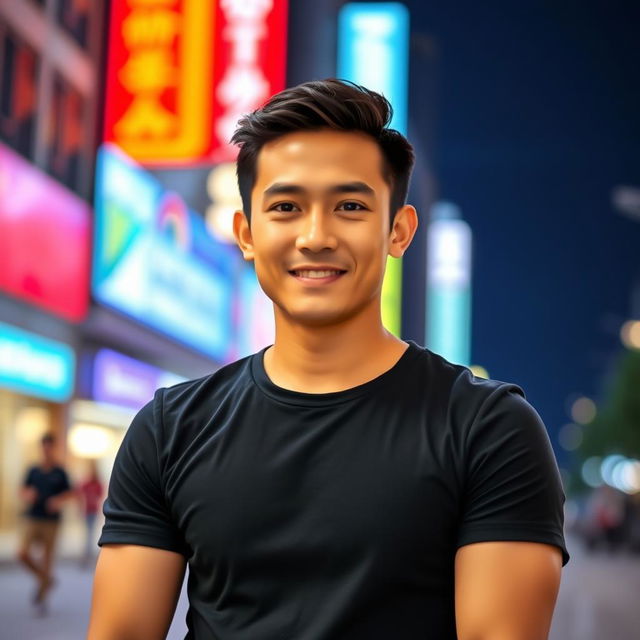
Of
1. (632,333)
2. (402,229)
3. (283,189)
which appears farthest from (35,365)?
(632,333)

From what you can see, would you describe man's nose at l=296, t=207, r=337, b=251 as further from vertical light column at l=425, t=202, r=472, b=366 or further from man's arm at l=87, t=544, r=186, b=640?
vertical light column at l=425, t=202, r=472, b=366

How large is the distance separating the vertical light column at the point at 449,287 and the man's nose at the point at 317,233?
70.8 metres

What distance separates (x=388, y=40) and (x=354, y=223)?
36.5 m

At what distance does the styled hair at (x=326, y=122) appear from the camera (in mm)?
2244

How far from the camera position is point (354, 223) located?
224cm

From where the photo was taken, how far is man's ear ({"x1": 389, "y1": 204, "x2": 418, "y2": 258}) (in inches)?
93.9

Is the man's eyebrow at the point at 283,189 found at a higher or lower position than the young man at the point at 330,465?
higher

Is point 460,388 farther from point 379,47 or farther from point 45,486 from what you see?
point 379,47

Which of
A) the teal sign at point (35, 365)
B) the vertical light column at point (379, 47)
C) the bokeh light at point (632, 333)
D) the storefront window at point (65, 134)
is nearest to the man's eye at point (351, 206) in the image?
the teal sign at point (35, 365)

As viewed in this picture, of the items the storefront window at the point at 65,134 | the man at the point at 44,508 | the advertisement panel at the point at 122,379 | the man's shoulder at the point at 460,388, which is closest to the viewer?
the man's shoulder at the point at 460,388

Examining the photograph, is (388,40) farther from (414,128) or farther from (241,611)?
(241,611)

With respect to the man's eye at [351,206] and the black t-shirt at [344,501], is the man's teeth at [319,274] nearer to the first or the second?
the man's eye at [351,206]

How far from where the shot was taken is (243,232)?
2432 millimetres

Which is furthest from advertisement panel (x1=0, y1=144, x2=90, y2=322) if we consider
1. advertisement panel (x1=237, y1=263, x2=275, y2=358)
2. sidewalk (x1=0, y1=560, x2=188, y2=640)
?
advertisement panel (x1=237, y1=263, x2=275, y2=358)
